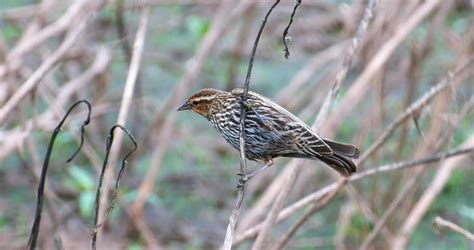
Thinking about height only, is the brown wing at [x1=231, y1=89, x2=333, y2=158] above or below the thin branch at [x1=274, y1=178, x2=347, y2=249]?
above

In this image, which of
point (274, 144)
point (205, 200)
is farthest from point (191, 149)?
point (274, 144)

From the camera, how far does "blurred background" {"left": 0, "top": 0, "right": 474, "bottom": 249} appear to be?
5.22 m

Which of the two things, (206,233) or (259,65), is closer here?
(206,233)

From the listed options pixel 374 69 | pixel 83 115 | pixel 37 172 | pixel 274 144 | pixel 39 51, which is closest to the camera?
pixel 274 144

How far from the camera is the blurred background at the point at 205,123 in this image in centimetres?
522

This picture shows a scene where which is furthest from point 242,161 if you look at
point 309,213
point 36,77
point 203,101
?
point 36,77

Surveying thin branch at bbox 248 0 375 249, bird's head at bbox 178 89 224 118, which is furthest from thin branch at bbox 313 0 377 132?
bird's head at bbox 178 89 224 118

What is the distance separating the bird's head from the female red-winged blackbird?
17 cm

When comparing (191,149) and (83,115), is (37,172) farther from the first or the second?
(191,149)

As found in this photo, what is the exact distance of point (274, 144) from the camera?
11.2 ft

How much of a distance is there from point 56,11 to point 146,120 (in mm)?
977

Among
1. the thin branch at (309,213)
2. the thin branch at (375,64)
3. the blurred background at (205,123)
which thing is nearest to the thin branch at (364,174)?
the thin branch at (309,213)

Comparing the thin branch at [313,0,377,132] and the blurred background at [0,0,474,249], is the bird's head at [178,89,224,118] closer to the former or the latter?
the thin branch at [313,0,377,132]

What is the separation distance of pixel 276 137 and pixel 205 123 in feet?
12.8
